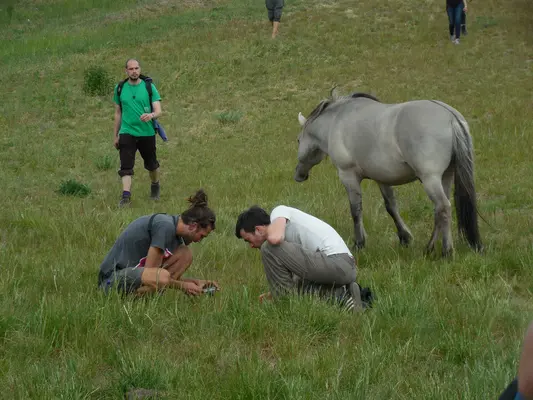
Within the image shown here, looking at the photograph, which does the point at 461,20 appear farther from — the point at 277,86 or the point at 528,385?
the point at 528,385

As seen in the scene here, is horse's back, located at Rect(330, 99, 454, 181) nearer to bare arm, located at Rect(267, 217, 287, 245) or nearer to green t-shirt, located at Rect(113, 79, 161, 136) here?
bare arm, located at Rect(267, 217, 287, 245)

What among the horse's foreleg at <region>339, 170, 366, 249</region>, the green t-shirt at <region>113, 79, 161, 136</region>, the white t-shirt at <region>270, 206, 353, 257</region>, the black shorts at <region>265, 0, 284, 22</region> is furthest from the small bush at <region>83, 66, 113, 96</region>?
the white t-shirt at <region>270, 206, 353, 257</region>

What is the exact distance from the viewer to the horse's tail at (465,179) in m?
7.24

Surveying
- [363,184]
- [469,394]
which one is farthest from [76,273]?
[363,184]

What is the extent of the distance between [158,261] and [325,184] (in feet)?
20.0

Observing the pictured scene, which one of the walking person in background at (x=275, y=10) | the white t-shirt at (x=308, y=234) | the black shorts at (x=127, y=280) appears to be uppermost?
the walking person in background at (x=275, y=10)

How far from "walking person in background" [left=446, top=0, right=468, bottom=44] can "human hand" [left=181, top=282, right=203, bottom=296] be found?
16143 mm

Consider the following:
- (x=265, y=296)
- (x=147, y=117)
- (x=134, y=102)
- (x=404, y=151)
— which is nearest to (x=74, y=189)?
(x=134, y=102)

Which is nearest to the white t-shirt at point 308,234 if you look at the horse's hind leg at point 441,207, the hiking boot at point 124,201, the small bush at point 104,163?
the horse's hind leg at point 441,207

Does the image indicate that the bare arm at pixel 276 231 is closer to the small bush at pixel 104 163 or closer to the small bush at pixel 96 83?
the small bush at pixel 104 163

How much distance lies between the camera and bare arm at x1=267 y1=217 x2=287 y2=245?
18.1 ft

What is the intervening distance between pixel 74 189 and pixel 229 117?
5.59 metres

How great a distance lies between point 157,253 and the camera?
5848 mm

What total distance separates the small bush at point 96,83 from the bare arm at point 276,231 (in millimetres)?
15292
